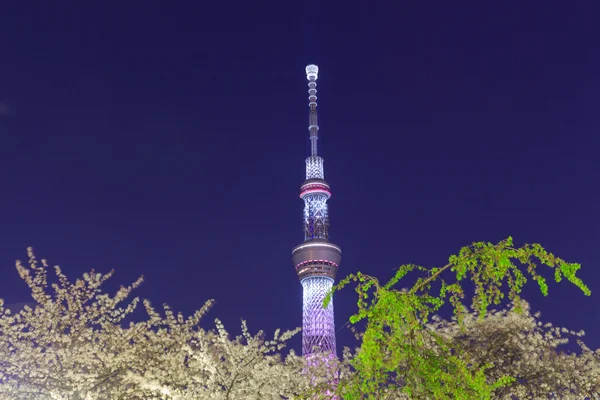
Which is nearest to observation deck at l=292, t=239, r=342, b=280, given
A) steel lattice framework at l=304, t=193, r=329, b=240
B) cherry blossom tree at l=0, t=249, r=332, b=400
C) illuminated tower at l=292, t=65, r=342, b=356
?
illuminated tower at l=292, t=65, r=342, b=356

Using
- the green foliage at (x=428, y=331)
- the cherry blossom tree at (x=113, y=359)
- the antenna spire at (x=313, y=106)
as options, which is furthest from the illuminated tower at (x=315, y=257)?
the green foliage at (x=428, y=331)

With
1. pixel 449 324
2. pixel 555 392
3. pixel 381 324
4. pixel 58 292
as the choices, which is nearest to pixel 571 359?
pixel 555 392

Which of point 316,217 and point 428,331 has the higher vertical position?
point 316,217

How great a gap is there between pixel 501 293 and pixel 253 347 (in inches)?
415

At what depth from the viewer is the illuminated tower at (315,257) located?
69.4 meters

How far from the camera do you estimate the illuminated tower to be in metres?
69.4

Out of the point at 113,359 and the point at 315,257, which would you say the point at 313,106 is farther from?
the point at 113,359

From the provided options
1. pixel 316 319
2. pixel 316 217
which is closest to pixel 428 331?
pixel 316 319

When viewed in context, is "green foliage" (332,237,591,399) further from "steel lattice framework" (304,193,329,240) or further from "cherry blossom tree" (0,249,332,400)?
"steel lattice framework" (304,193,329,240)

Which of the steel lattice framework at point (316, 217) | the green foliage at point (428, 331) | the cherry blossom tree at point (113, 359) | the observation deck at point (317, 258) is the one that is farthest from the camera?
the steel lattice framework at point (316, 217)

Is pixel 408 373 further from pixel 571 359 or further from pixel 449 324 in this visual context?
pixel 449 324

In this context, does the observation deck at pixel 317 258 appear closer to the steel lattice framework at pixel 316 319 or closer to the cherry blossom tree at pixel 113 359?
the steel lattice framework at pixel 316 319

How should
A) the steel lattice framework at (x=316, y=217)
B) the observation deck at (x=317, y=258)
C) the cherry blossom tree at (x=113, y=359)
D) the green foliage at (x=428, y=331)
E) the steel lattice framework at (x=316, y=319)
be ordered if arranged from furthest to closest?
1. the steel lattice framework at (x=316, y=217)
2. the observation deck at (x=317, y=258)
3. the steel lattice framework at (x=316, y=319)
4. the cherry blossom tree at (x=113, y=359)
5. the green foliage at (x=428, y=331)

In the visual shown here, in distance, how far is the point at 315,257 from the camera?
2896 inches
